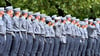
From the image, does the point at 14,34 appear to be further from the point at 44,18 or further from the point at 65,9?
the point at 65,9

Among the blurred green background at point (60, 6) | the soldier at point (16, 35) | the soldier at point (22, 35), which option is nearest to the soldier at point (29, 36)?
the soldier at point (22, 35)

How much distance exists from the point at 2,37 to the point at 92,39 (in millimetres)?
5285

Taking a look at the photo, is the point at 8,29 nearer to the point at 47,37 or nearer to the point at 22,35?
the point at 22,35

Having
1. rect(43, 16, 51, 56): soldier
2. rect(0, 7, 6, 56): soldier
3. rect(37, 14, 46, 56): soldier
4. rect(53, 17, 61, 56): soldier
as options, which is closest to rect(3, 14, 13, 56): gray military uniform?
rect(0, 7, 6, 56): soldier

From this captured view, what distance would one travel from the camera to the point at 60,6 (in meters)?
16.6

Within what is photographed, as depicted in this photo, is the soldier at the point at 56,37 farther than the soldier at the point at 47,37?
Yes

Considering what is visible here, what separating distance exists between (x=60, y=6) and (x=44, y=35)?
6092 millimetres

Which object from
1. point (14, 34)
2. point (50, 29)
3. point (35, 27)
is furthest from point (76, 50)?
point (14, 34)

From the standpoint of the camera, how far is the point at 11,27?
9.18 meters

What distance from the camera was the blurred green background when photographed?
15.7 meters

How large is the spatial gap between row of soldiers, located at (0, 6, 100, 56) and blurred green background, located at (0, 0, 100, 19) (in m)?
3.04

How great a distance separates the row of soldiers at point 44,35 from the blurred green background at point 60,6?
9.99ft

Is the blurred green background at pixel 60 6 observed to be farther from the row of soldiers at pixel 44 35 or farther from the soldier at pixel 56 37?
the soldier at pixel 56 37

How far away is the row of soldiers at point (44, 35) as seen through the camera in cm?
913
